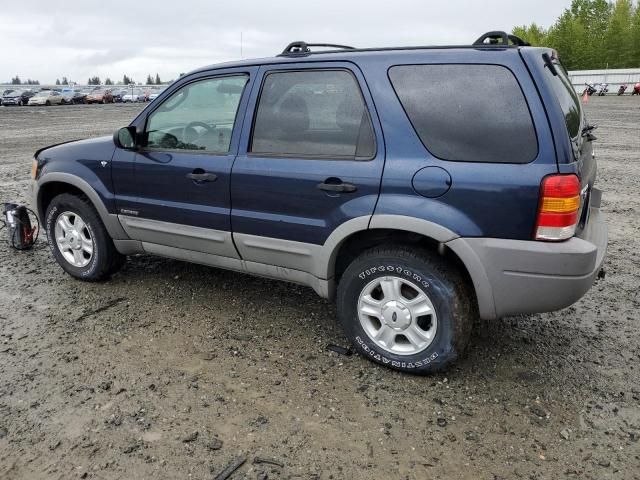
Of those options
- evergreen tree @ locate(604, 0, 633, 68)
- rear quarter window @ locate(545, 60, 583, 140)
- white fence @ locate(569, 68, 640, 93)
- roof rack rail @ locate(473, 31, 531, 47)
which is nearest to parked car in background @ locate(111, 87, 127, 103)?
white fence @ locate(569, 68, 640, 93)

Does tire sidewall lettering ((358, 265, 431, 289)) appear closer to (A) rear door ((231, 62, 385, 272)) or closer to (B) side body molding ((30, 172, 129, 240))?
(A) rear door ((231, 62, 385, 272))

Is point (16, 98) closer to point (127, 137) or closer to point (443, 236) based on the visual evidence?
point (127, 137)

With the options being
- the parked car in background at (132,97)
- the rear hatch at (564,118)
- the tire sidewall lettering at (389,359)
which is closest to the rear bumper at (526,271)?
the rear hatch at (564,118)

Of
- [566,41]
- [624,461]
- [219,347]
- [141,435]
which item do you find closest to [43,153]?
[219,347]

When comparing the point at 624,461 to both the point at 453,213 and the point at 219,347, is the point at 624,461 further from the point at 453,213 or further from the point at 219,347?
the point at 219,347

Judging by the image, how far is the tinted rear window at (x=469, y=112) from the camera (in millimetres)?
2904

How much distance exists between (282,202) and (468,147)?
123cm

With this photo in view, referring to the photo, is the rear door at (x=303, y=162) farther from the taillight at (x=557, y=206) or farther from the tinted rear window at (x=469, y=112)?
the taillight at (x=557, y=206)

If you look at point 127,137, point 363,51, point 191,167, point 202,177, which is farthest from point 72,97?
point 363,51

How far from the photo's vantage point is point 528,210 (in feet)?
9.39

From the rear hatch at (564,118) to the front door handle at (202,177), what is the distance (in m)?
2.12

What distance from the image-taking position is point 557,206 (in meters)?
2.83

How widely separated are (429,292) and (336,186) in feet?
2.76

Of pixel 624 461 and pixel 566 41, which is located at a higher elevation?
pixel 566 41
